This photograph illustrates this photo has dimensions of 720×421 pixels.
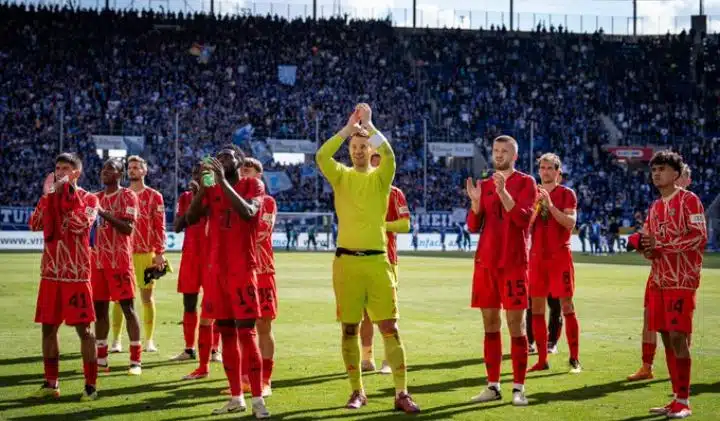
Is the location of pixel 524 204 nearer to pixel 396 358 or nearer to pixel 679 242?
pixel 679 242

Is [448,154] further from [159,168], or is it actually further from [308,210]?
[159,168]

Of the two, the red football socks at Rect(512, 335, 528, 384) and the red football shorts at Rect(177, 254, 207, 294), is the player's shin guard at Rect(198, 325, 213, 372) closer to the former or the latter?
the red football shorts at Rect(177, 254, 207, 294)

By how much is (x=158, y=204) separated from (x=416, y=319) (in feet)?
20.8

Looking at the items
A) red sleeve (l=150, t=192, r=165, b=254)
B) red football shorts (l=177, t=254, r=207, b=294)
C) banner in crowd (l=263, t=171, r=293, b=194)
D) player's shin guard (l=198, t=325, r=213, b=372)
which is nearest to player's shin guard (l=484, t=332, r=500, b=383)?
player's shin guard (l=198, t=325, r=213, b=372)

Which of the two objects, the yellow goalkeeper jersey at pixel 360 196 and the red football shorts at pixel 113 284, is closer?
the yellow goalkeeper jersey at pixel 360 196

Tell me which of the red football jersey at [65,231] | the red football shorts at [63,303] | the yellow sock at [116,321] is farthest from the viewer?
the yellow sock at [116,321]

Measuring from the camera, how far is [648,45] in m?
75.2

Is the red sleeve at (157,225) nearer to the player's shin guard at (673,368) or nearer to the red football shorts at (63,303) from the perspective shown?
the red football shorts at (63,303)

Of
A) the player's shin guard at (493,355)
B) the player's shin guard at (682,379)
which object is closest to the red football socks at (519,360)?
the player's shin guard at (493,355)

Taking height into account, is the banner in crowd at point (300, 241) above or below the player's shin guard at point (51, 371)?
below

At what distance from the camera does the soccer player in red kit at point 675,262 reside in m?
9.78

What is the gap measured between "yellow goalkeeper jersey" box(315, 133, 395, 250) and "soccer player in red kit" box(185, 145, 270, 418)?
30.4 inches

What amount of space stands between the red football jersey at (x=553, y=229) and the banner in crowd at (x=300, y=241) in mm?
38401

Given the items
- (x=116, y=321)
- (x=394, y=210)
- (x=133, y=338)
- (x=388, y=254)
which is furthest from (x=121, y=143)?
(x=388, y=254)
